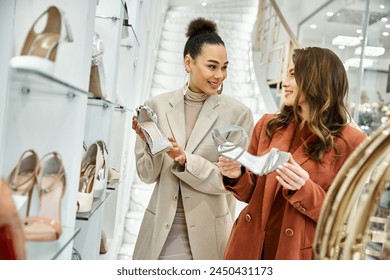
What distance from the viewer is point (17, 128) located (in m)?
0.78

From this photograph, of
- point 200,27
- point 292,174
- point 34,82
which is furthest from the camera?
point 200,27

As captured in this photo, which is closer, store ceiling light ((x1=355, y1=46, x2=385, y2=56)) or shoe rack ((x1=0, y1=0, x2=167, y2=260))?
shoe rack ((x1=0, y1=0, x2=167, y2=260))

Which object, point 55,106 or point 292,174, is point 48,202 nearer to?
point 55,106

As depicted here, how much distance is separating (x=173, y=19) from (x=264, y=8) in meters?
1.31

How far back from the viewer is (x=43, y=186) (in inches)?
32.4

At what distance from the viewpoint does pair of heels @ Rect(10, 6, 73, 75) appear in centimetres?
67

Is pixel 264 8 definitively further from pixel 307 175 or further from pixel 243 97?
pixel 307 175

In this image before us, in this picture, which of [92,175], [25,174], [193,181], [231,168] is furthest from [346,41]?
[25,174]

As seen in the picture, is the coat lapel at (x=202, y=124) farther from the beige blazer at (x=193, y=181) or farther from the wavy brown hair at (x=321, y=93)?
the wavy brown hair at (x=321, y=93)

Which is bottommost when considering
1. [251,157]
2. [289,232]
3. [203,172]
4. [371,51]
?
[289,232]

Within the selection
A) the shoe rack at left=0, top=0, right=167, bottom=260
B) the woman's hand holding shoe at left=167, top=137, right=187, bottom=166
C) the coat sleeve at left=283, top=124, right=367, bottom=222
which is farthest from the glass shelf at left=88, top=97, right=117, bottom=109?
the coat sleeve at left=283, top=124, right=367, bottom=222

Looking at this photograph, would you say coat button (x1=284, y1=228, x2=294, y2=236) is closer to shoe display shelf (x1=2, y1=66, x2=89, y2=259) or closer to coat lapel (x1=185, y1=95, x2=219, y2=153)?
coat lapel (x1=185, y1=95, x2=219, y2=153)

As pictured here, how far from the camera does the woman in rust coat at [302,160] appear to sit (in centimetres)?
124

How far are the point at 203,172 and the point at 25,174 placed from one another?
0.78 meters
